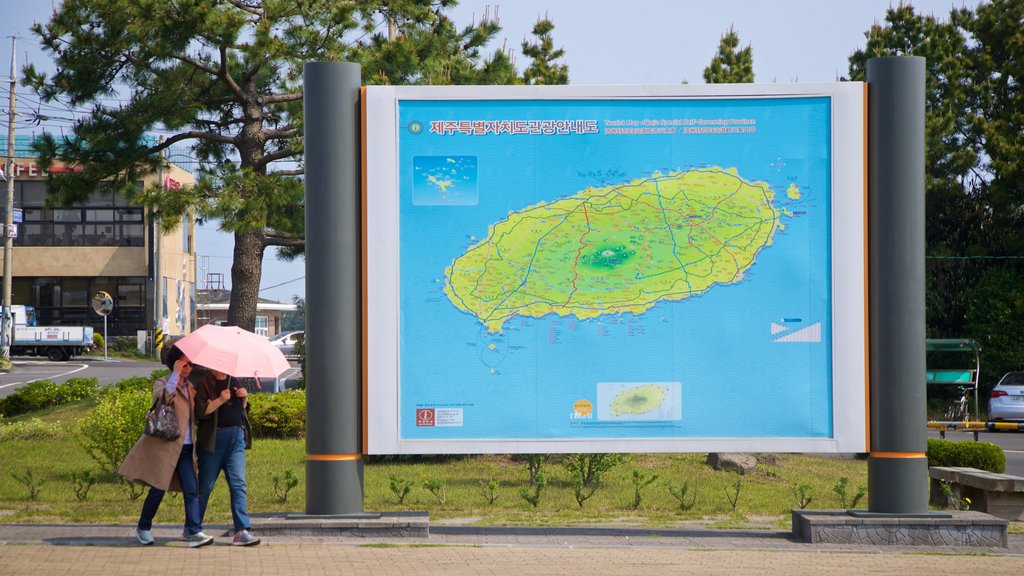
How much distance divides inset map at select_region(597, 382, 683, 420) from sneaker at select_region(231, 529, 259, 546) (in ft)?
9.42

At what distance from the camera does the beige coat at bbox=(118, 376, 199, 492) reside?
25.9ft

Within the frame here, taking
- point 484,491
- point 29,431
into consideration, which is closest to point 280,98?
point 29,431

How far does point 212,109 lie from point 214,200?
325 cm

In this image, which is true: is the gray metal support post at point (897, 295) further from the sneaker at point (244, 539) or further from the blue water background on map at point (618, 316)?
the sneaker at point (244, 539)

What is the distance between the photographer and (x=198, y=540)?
26.4ft

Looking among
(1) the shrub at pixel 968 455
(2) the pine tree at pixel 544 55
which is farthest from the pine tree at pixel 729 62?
(1) the shrub at pixel 968 455

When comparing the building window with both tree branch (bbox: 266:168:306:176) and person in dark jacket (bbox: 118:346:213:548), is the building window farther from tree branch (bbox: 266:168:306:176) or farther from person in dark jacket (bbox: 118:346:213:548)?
person in dark jacket (bbox: 118:346:213:548)

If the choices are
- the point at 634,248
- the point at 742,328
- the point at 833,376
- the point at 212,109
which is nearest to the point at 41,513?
the point at 634,248

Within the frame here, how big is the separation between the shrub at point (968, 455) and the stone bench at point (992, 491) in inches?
54.9

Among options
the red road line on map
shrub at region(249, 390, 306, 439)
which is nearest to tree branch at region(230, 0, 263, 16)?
shrub at region(249, 390, 306, 439)

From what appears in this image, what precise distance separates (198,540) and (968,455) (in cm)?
884

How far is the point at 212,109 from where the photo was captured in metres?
19.6

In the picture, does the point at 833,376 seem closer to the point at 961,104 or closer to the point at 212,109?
the point at 212,109

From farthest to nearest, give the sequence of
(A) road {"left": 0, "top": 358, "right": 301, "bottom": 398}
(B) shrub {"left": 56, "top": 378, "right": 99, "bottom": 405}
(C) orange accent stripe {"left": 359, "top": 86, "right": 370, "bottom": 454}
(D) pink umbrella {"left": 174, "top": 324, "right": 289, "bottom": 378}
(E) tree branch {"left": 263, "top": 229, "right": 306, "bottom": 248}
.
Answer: (A) road {"left": 0, "top": 358, "right": 301, "bottom": 398} < (B) shrub {"left": 56, "top": 378, "right": 99, "bottom": 405} < (E) tree branch {"left": 263, "top": 229, "right": 306, "bottom": 248} < (C) orange accent stripe {"left": 359, "top": 86, "right": 370, "bottom": 454} < (D) pink umbrella {"left": 174, "top": 324, "right": 289, "bottom": 378}
